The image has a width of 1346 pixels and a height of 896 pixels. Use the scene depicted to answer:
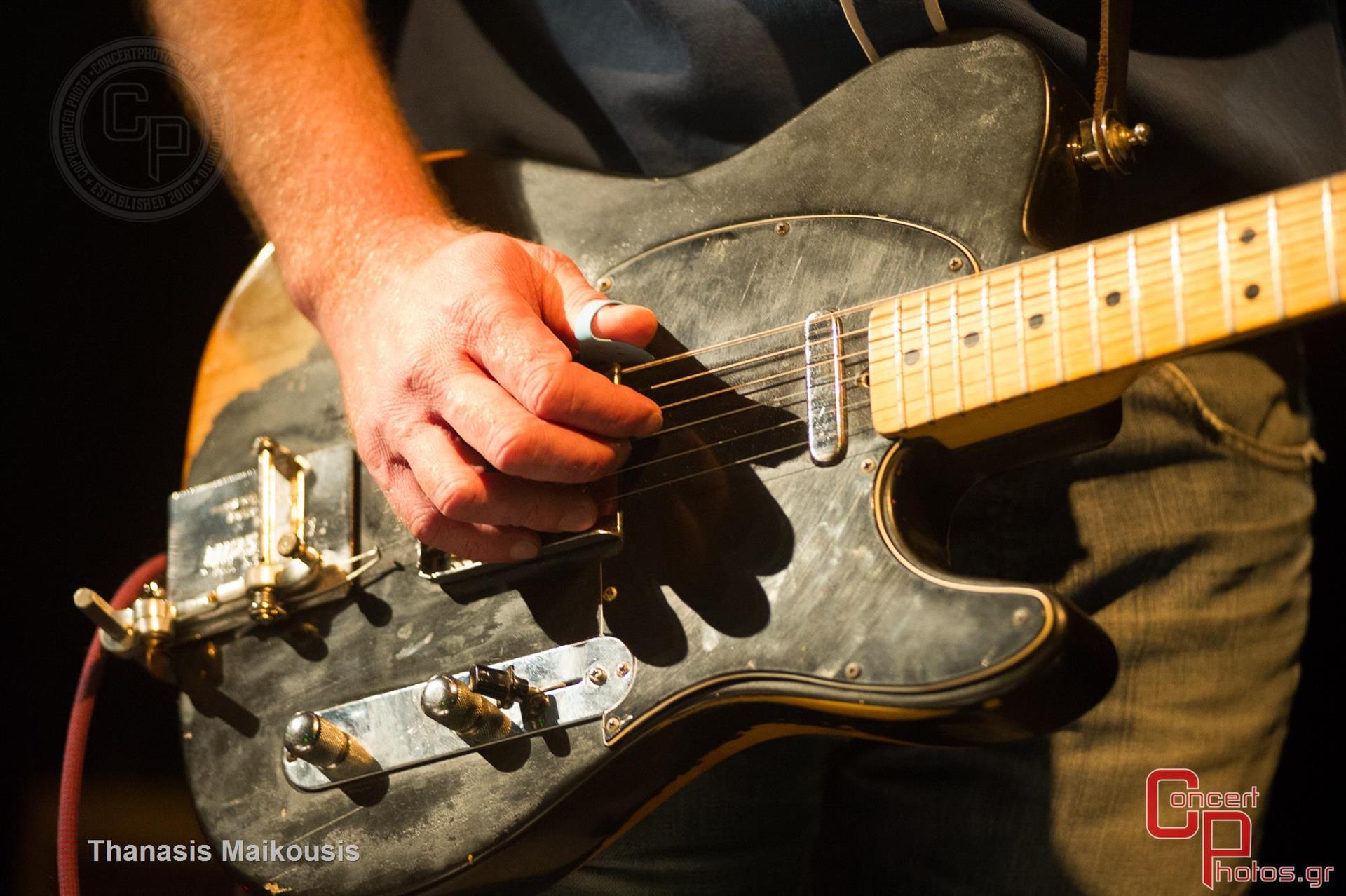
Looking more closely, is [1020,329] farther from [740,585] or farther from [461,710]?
[461,710]

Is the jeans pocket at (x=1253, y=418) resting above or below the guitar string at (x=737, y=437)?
below

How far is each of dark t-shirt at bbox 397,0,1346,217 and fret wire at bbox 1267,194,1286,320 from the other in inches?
13.2

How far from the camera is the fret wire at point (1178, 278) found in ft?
1.79

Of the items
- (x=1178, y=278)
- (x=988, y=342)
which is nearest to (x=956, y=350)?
(x=988, y=342)

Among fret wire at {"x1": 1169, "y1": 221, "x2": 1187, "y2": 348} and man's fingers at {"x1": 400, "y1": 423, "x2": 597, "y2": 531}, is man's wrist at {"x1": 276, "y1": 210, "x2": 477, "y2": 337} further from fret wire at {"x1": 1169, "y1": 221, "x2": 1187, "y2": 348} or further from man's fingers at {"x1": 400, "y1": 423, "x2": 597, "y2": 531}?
fret wire at {"x1": 1169, "y1": 221, "x2": 1187, "y2": 348}

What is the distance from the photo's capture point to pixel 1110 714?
0.86 meters

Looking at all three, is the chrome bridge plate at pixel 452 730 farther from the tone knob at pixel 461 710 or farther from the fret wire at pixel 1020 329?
the fret wire at pixel 1020 329


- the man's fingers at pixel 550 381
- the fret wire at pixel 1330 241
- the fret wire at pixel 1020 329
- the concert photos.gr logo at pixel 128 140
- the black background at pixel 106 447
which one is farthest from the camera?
the concert photos.gr logo at pixel 128 140

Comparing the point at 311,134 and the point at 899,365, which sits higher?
the point at 311,134

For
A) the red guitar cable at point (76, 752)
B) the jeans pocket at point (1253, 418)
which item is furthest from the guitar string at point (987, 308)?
the red guitar cable at point (76, 752)

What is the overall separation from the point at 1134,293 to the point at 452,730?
578mm

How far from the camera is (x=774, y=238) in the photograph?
2.65 feet

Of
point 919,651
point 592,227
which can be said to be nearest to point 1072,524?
point 919,651

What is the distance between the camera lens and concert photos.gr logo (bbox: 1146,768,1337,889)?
0.86 m
